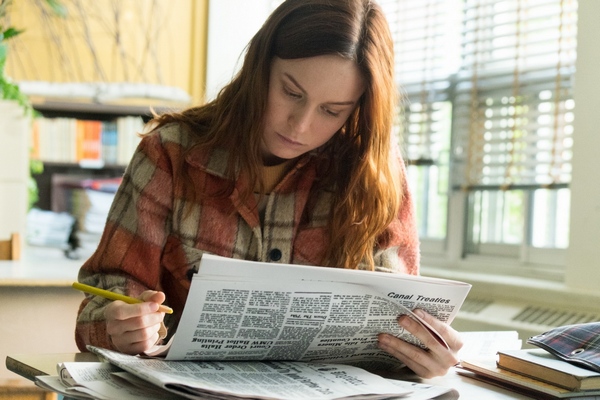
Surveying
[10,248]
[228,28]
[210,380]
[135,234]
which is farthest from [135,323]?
[228,28]

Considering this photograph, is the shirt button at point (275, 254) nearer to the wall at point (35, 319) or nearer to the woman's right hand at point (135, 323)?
the woman's right hand at point (135, 323)

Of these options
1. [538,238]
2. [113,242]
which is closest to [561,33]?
[538,238]

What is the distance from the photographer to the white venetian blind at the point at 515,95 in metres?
2.44

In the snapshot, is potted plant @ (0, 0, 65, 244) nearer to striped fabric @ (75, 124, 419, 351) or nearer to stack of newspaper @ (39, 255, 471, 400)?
striped fabric @ (75, 124, 419, 351)

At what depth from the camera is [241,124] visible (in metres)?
1.34

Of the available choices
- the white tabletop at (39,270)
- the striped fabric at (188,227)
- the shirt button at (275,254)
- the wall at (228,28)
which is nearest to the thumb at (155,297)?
the striped fabric at (188,227)

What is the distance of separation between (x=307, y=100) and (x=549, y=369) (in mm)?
545

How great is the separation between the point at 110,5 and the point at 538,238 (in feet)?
7.19

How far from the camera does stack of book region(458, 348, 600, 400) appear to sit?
95 cm

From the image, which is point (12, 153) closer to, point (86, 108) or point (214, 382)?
point (86, 108)

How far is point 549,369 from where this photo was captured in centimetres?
98

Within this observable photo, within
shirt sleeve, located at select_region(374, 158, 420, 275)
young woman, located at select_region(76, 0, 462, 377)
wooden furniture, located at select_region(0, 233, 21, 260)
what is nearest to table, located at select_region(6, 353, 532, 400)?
young woman, located at select_region(76, 0, 462, 377)

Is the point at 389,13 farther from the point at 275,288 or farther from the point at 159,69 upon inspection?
the point at 275,288

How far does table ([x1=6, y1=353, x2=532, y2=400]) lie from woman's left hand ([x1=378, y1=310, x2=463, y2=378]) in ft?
0.07
